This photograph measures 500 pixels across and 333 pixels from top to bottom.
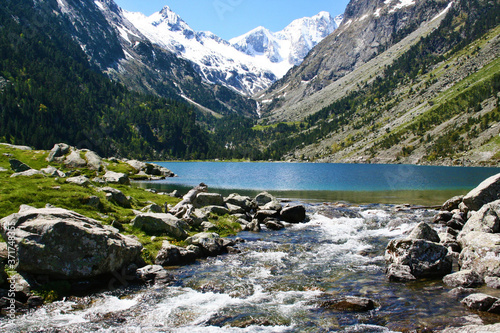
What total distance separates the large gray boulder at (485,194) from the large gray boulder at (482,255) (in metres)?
13.6

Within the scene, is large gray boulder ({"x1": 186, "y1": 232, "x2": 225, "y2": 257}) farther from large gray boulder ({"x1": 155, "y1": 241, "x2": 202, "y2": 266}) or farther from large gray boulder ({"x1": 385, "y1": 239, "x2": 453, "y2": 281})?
large gray boulder ({"x1": 385, "y1": 239, "x2": 453, "y2": 281})

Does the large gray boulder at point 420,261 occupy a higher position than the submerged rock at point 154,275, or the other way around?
the large gray boulder at point 420,261

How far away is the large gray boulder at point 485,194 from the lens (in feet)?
98.6

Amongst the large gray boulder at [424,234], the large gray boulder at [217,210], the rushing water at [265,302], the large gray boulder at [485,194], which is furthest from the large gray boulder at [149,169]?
the large gray boulder at [424,234]

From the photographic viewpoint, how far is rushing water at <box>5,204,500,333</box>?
42.2ft

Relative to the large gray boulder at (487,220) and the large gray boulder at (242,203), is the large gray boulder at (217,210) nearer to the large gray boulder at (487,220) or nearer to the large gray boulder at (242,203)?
the large gray boulder at (242,203)

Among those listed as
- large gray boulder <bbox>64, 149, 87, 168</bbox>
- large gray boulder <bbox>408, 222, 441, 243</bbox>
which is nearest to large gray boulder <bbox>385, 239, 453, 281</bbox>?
large gray boulder <bbox>408, 222, 441, 243</bbox>

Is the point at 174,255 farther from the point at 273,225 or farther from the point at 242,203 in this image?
the point at 242,203

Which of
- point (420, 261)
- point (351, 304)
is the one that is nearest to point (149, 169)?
point (420, 261)

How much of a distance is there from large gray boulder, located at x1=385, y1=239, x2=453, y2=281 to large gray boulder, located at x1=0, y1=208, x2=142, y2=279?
16643 mm

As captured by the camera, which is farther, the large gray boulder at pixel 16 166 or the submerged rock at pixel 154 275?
the large gray boulder at pixel 16 166

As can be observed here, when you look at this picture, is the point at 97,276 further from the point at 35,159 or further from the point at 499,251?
the point at 35,159

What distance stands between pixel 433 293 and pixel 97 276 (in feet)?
59.3

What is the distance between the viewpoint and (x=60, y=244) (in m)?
15.4
